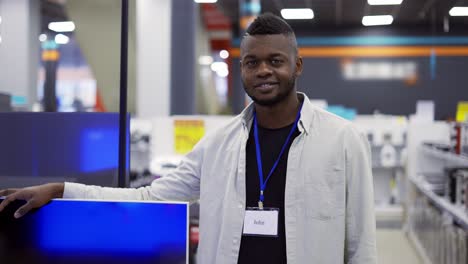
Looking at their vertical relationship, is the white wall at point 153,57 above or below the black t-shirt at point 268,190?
above

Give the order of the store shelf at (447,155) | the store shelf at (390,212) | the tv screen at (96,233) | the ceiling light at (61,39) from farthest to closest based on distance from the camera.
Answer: the ceiling light at (61,39) → the store shelf at (390,212) → the store shelf at (447,155) → the tv screen at (96,233)

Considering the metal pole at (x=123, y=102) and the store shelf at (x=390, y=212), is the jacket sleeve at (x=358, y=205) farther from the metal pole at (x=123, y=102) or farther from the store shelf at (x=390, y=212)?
the store shelf at (x=390, y=212)

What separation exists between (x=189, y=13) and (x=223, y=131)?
616cm

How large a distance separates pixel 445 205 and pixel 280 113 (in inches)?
134

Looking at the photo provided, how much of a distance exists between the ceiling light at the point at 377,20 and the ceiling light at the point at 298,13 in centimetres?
124

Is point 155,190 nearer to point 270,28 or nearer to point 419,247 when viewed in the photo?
point 270,28

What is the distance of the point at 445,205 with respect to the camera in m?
4.52

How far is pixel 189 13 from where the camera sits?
7.61 meters

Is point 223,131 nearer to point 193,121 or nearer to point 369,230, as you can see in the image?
point 369,230

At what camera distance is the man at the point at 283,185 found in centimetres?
153

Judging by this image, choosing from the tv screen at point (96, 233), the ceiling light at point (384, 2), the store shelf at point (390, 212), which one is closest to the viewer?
the tv screen at point (96, 233)

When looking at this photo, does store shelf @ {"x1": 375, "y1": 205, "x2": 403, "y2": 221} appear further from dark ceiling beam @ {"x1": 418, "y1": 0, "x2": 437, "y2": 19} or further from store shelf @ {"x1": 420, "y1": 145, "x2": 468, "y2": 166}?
dark ceiling beam @ {"x1": 418, "y1": 0, "x2": 437, "y2": 19}

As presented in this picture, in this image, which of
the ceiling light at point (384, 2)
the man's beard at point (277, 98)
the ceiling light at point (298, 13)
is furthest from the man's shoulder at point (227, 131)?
the ceiling light at point (298, 13)

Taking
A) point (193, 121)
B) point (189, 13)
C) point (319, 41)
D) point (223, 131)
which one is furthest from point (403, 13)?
point (223, 131)
